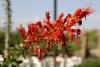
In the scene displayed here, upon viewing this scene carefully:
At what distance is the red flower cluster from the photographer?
7.12m

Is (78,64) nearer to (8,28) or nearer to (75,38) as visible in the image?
(8,28)

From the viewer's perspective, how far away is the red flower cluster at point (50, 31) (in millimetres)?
7117

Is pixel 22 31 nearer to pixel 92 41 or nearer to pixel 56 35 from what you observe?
pixel 56 35

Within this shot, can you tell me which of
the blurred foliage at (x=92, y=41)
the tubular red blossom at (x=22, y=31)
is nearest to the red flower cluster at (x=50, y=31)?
the tubular red blossom at (x=22, y=31)

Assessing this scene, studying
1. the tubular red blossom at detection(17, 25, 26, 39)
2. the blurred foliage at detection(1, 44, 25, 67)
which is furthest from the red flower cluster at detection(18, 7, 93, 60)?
the blurred foliage at detection(1, 44, 25, 67)

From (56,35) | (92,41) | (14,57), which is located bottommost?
(92,41)

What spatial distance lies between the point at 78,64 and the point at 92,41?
37107mm

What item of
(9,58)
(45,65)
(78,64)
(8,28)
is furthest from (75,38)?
(78,64)

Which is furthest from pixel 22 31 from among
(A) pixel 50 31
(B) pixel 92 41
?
(B) pixel 92 41

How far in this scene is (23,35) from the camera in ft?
24.0

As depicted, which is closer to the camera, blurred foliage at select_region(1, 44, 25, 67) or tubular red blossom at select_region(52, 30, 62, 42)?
tubular red blossom at select_region(52, 30, 62, 42)

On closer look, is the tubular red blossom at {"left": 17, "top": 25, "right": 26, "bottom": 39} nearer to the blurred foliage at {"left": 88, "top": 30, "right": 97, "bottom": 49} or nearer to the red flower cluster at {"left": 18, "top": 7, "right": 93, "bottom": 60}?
the red flower cluster at {"left": 18, "top": 7, "right": 93, "bottom": 60}

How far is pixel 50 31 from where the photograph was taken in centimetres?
729

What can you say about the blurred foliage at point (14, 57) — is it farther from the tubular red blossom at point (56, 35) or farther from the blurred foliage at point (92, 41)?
the blurred foliage at point (92, 41)
